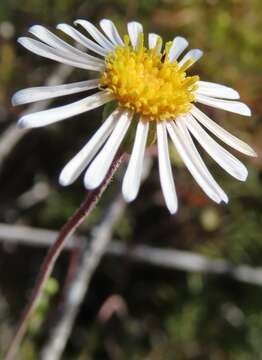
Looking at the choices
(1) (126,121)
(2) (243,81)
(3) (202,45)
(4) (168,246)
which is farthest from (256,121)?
(1) (126,121)

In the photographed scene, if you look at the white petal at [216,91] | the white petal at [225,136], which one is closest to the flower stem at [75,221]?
the white petal at [225,136]

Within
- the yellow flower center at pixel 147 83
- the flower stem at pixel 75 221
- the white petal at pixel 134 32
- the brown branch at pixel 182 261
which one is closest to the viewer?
the flower stem at pixel 75 221

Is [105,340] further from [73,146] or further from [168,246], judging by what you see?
[73,146]

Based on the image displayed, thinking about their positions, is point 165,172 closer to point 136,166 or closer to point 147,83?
point 136,166

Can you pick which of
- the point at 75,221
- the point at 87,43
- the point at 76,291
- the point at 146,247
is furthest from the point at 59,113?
the point at 146,247

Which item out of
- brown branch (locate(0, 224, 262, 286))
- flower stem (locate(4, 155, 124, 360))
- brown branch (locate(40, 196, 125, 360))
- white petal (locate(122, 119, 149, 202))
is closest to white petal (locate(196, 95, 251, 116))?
white petal (locate(122, 119, 149, 202))

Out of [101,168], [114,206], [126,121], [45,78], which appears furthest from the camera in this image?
[45,78]

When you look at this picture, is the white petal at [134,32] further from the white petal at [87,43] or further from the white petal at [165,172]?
the white petal at [165,172]
